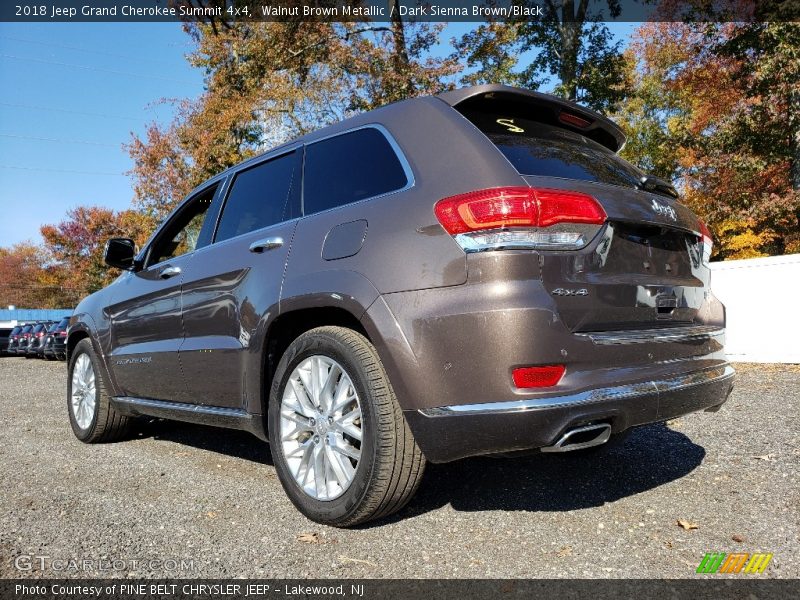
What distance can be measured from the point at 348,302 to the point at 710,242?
1.97m

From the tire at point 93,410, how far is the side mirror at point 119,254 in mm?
821

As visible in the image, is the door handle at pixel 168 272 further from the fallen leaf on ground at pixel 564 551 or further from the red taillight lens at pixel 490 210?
the fallen leaf on ground at pixel 564 551

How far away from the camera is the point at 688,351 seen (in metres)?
2.83

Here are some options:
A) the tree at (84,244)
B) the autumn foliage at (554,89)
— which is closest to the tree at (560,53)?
the autumn foliage at (554,89)

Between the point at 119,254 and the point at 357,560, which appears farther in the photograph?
the point at 119,254

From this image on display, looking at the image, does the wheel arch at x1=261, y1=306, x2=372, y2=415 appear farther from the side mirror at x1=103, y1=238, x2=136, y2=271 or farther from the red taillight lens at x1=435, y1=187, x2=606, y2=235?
the side mirror at x1=103, y1=238, x2=136, y2=271

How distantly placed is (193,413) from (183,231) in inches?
62.0

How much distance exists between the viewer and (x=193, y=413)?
3.81 meters

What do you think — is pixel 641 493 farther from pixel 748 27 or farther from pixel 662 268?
pixel 748 27

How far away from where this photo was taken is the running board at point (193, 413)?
335 centimetres

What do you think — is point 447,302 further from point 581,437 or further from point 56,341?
point 56,341

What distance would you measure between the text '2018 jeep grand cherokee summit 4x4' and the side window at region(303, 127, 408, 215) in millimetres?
12

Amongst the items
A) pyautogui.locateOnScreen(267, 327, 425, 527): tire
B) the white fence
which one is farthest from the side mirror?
the white fence

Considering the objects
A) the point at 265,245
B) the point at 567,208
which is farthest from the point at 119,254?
the point at 567,208
